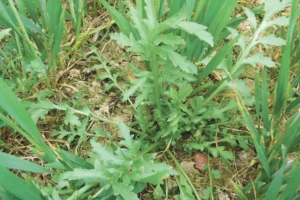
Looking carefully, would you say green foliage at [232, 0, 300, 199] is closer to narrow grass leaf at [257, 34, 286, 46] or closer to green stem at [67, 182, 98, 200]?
narrow grass leaf at [257, 34, 286, 46]

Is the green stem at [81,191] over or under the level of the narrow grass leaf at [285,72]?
under

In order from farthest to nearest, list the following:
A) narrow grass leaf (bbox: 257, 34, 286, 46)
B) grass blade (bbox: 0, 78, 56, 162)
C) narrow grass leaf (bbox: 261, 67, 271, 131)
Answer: narrow grass leaf (bbox: 257, 34, 286, 46), narrow grass leaf (bbox: 261, 67, 271, 131), grass blade (bbox: 0, 78, 56, 162)

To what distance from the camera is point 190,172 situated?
1.49 meters

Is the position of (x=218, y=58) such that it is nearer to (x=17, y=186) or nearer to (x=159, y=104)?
(x=159, y=104)

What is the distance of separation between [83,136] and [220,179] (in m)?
0.50

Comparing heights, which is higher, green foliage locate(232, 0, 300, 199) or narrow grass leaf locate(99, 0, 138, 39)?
narrow grass leaf locate(99, 0, 138, 39)

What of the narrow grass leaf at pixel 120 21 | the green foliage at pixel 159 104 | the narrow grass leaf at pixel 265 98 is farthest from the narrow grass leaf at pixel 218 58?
the narrow grass leaf at pixel 120 21

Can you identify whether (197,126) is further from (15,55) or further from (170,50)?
(15,55)

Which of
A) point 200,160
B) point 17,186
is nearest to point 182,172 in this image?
point 200,160

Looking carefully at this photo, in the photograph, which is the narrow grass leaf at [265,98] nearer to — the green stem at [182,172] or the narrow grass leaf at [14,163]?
the green stem at [182,172]

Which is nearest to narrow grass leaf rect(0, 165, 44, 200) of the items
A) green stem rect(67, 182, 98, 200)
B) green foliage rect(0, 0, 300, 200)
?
green foliage rect(0, 0, 300, 200)

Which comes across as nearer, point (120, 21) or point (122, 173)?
point (122, 173)

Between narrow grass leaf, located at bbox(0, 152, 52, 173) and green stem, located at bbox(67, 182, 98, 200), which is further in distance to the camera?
green stem, located at bbox(67, 182, 98, 200)

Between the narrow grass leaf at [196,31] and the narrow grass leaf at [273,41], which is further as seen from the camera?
the narrow grass leaf at [273,41]
